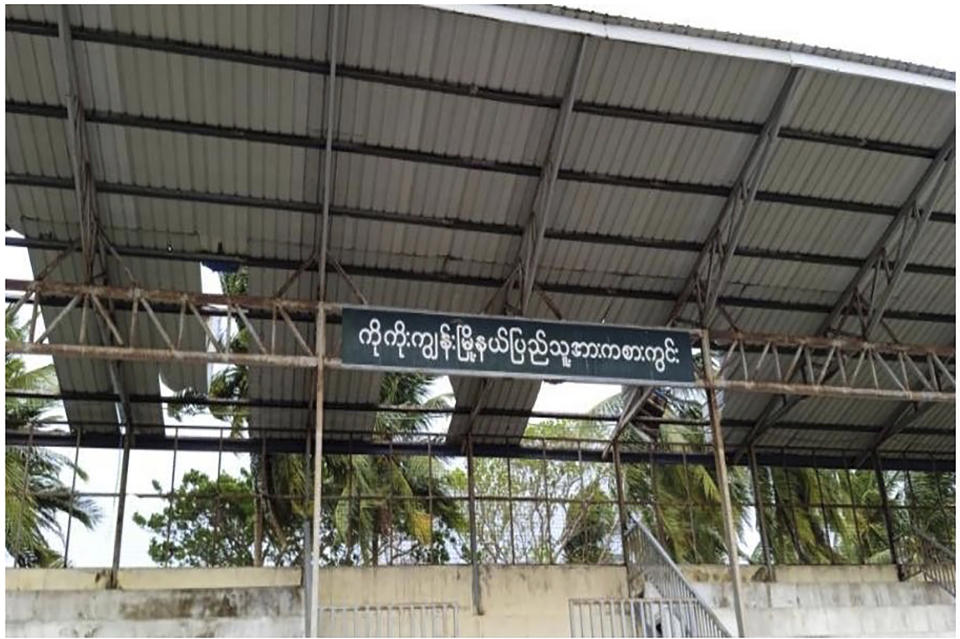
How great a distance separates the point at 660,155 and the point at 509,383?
5.02m

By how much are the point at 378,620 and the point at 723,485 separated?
4.66m

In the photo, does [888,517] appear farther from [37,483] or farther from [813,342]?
[37,483]

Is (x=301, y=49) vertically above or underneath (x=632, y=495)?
above

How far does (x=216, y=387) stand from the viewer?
69.7 feet

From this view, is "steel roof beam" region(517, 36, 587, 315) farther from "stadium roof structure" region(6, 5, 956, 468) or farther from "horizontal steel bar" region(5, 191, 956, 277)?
"horizontal steel bar" region(5, 191, 956, 277)

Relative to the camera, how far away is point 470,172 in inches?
465

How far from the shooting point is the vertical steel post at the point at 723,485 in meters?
11.2

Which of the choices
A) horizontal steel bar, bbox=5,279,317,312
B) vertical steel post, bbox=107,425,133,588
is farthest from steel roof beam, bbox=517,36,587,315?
vertical steel post, bbox=107,425,133,588

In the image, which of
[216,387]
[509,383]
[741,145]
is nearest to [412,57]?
[741,145]

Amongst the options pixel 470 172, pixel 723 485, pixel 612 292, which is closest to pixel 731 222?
pixel 612 292

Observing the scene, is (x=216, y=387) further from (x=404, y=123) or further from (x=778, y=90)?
(x=778, y=90)

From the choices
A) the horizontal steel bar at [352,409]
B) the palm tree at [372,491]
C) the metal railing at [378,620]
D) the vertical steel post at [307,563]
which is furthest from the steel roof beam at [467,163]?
the palm tree at [372,491]

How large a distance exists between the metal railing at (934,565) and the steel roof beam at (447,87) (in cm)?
799

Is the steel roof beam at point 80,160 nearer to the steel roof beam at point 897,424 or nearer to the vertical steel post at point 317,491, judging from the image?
the vertical steel post at point 317,491
